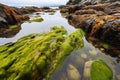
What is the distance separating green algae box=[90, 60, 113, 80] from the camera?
1343cm

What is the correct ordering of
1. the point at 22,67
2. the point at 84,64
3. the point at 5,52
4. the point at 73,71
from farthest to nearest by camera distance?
the point at 5,52 < the point at 84,64 < the point at 73,71 < the point at 22,67

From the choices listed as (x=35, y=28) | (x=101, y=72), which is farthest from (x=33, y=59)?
(x=35, y=28)

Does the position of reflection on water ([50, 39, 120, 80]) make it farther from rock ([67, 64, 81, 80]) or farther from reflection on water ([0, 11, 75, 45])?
reflection on water ([0, 11, 75, 45])

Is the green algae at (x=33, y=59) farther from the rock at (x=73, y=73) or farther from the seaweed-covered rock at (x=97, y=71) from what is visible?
the seaweed-covered rock at (x=97, y=71)

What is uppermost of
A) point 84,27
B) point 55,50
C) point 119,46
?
point 55,50

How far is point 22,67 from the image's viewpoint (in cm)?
1309

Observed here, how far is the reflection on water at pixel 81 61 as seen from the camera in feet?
45.9

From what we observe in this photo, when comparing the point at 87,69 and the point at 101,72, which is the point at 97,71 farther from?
the point at 87,69

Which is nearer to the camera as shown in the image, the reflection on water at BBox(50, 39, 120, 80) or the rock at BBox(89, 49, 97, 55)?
the reflection on water at BBox(50, 39, 120, 80)

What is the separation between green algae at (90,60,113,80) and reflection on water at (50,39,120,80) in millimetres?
474

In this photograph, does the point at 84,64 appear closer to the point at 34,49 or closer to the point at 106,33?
the point at 34,49

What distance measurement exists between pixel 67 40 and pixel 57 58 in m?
5.45

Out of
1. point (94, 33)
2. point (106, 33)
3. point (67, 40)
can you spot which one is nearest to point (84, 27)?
point (94, 33)

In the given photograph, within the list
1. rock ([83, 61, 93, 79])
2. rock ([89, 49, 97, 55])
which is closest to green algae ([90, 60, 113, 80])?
rock ([83, 61, 93, 79])
